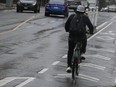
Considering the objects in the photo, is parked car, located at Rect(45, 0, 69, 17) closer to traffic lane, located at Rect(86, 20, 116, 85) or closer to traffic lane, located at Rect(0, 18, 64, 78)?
traffic lane, located at Rect(86, 20, 116, 85)

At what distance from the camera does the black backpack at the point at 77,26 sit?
1144cm

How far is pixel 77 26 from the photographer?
11.5 meters

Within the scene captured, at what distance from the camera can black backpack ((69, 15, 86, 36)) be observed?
11438 mm

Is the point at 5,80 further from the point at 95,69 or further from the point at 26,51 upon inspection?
the point at 26,51

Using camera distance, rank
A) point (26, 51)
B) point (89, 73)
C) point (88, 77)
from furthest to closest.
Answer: point (26, 51) < point (89, 73) < point (88, 77)

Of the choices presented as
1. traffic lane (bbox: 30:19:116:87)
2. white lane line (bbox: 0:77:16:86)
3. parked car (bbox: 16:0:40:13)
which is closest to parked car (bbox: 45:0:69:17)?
parked car (bbox: 16:0:40:13)

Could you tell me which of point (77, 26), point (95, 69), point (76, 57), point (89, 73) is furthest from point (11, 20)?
point (76, 57)

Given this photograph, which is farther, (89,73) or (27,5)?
(27,5)

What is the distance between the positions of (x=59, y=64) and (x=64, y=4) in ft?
91.0

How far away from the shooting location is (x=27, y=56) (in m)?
15.5

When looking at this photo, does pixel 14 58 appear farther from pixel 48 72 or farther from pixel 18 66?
pixel 48 72

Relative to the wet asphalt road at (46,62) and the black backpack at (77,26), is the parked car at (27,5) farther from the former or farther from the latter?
the black backpack at (77,26)

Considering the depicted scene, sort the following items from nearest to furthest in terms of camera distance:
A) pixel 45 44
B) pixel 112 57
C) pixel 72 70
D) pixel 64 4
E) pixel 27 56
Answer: pixel 72 70 < pixel 27 56 < pixel 112 57 < pixel 45 44 < pixel 64 4

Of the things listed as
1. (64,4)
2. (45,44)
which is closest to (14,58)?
(45,44)
